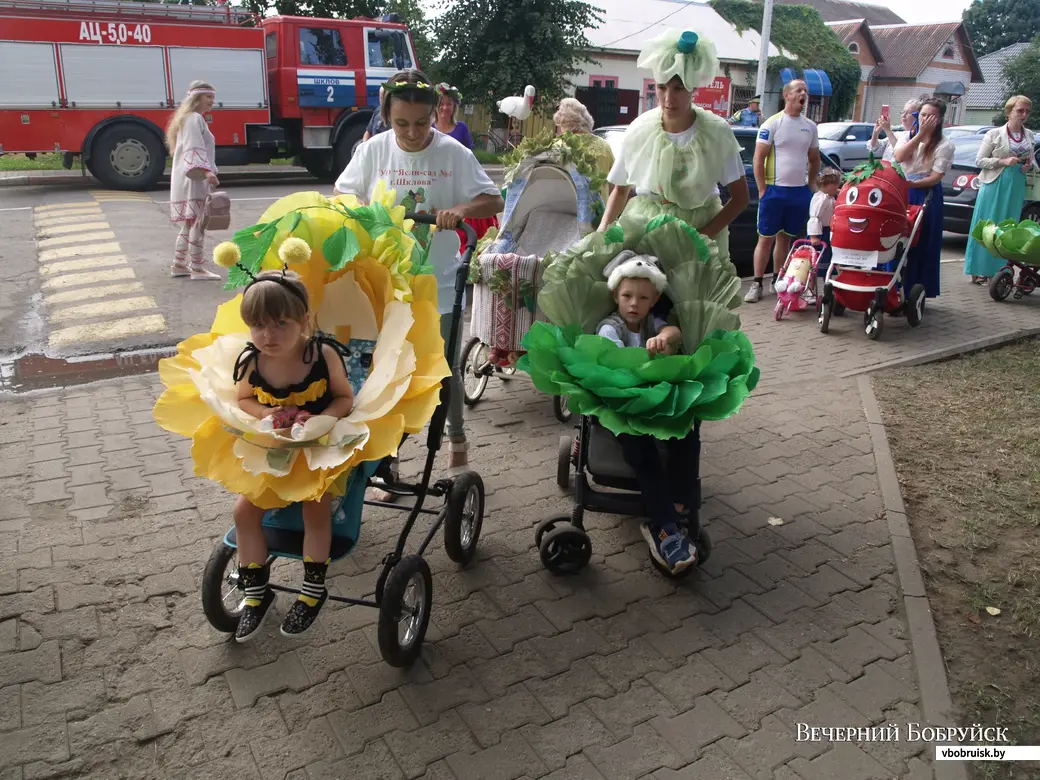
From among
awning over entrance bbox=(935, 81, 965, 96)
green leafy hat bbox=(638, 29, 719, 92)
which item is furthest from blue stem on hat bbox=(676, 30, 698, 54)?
awning over entrance bbox=(935, 81, 965, 96)

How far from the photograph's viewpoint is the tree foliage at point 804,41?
35281mm

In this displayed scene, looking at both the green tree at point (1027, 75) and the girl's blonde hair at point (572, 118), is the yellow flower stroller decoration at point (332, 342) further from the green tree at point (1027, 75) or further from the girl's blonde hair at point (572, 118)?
the green tree at point (1027, 75)

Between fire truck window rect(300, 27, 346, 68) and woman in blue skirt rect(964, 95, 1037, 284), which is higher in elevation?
fire truck window rect(300, 27, 346, 68)

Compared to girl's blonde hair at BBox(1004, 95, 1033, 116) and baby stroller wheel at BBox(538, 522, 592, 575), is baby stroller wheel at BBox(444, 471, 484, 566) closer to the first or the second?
baby stroller wheel at BBox(538, 522, 592, 575)

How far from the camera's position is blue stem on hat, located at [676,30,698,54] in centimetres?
441

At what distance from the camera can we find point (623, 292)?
3.66 m

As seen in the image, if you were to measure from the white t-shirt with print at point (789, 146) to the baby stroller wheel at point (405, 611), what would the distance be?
21.0ft

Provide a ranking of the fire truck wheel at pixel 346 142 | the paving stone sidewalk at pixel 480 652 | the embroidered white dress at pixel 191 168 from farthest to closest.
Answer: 1. the fire truck wheel at pixel 346 142
2. the embroidered white dress at pixel 191 168
3. the paving stone sidewalk at pixel 480 652

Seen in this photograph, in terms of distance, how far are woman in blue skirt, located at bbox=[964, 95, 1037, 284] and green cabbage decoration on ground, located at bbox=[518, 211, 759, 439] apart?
6.85 meters

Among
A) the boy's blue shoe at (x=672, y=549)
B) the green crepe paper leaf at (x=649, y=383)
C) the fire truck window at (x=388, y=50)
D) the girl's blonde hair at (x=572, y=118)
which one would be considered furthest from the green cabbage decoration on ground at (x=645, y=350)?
the fire truck window at (x=388, y=50)

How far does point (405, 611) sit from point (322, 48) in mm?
15922

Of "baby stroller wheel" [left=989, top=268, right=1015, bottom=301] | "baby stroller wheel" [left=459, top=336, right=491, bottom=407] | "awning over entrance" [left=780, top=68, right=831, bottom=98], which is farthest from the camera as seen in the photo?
"awning over entrance" [left=780, top=68, right=831, bottom=98]

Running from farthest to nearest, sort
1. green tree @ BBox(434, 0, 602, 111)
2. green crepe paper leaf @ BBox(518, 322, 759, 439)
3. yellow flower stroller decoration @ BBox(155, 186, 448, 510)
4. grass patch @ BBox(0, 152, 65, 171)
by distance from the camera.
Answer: green tree @ BBox(434, 0, 602, 111) < grass patch @ BBox(0, 152, 65, 171) < green crepe paper leaf @ BBox(518, 322, 759, 439) < yellow flower stroller decoration @ BBox(155, 186, 448, 510)

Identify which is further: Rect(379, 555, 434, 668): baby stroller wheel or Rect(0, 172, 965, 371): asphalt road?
Rect(0, 172, 965, 371): asphalt road
